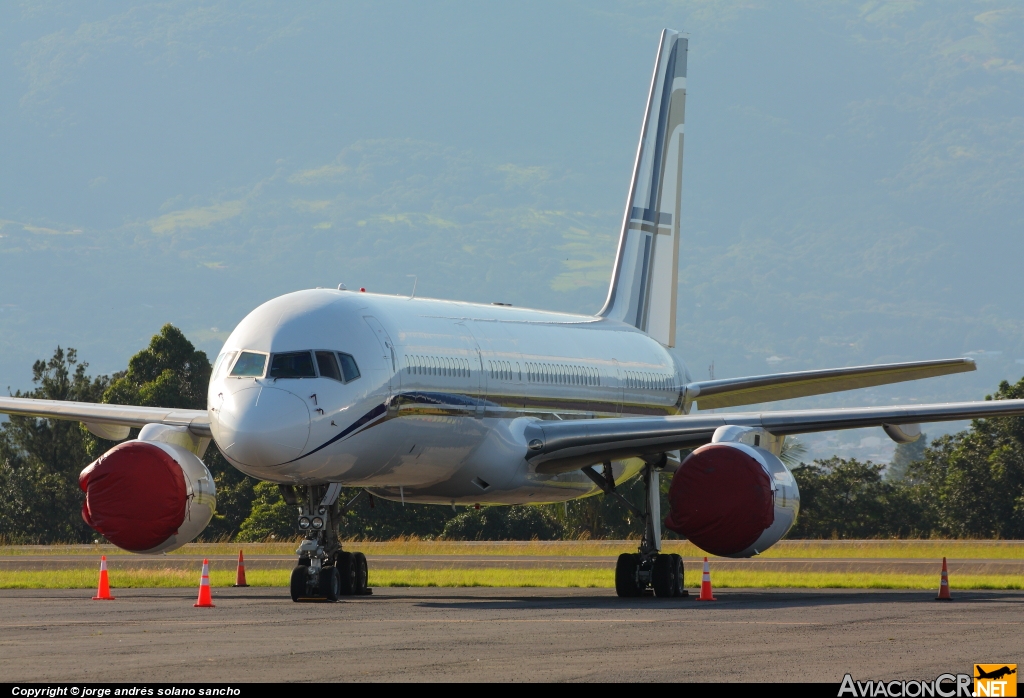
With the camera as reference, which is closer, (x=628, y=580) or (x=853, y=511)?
(x=628, y=580)

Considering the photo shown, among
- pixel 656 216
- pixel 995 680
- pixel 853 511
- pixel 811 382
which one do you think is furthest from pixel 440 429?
pixel 853 511

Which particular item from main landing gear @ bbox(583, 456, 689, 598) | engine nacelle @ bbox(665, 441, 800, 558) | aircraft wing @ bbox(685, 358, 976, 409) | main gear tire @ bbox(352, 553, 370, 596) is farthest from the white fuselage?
engine nacelle @ bbox(665, 441, 800, 558)

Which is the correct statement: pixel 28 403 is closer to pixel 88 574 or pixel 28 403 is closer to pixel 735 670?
pixel 88 574

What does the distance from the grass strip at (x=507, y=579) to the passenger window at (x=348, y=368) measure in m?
7.80

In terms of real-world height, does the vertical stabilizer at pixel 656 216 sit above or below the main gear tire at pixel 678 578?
above

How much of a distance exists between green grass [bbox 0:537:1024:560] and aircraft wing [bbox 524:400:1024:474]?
17248mm

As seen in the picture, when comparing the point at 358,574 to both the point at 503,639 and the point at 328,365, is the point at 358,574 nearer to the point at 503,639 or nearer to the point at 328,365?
the point at 328,365

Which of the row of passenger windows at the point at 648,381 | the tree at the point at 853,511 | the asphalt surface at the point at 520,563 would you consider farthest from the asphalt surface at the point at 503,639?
the tree at the point at 853,511

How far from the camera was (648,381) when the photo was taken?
3341cm

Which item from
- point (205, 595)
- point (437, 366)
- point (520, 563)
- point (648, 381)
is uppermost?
point (648, 381)

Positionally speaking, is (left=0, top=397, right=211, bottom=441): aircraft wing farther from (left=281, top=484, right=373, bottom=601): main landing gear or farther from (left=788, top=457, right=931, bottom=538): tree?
(left=788, top=457, right=931, bottom=538): tree

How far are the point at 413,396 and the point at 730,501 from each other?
501cm

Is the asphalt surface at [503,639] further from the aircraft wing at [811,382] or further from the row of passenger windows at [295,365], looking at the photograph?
the aircraft wing at [811,382]

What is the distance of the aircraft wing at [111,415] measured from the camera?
27266 mm
